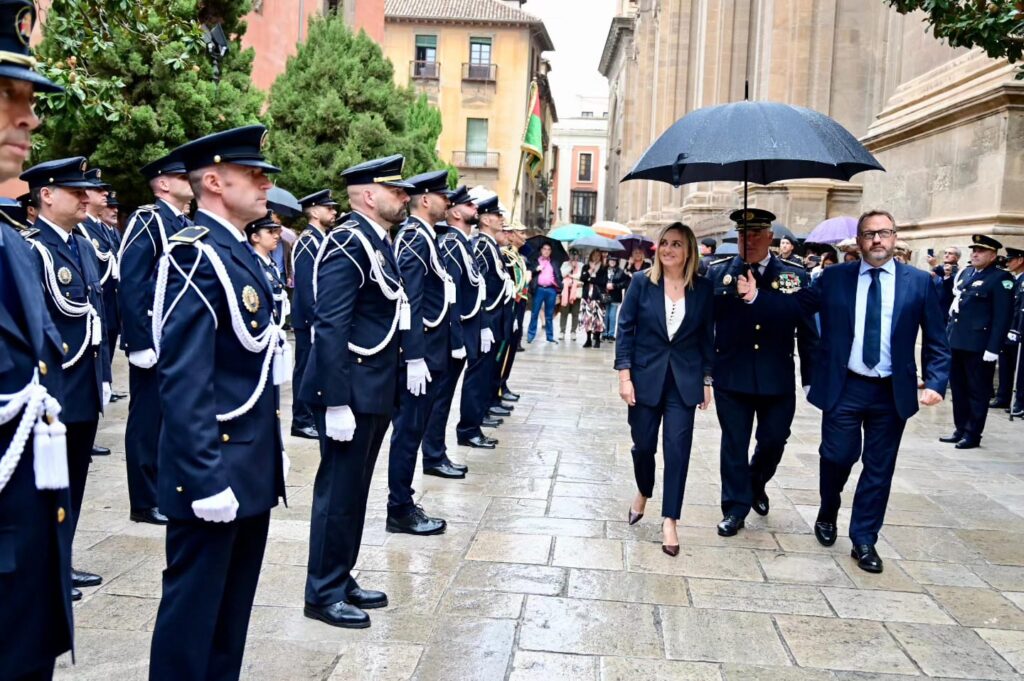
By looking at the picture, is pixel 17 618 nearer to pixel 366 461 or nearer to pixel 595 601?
pixel 366 461

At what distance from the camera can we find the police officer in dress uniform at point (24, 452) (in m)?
2.15

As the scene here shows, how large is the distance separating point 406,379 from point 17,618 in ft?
11.6

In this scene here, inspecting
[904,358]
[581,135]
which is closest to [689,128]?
[904,358]

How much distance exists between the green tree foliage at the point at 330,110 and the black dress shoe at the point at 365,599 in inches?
783

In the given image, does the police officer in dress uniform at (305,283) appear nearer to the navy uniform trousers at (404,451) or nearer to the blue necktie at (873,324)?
the navy uniform trousers at (404,451)

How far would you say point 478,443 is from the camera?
29.6 ft

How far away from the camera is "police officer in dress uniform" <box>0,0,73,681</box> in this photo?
7.06 ft

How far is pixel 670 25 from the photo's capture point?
1503 inches

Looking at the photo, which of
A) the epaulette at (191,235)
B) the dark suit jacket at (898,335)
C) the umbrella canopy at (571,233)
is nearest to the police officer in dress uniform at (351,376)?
the epaulette at (191,235)

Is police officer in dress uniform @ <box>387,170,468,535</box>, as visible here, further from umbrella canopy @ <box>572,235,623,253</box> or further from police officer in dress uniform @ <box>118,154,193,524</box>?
umbrella canopy @ <box>572,235,623,253</box>

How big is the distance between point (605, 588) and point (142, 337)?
124 inches

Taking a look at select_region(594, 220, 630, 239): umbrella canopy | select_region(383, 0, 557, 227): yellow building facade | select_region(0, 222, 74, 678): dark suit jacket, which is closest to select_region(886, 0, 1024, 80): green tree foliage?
Answer: select_region(0, 222, 74, 678): dark suit jacket

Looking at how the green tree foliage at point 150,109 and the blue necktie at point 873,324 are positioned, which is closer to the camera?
the blue necktie at point 873,324

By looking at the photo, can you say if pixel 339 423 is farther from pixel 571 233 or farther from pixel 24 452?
pixel 571 233
